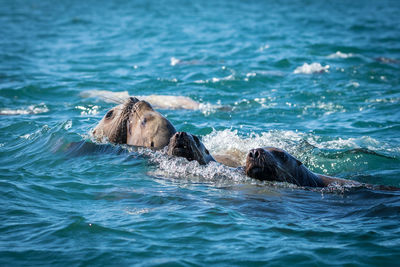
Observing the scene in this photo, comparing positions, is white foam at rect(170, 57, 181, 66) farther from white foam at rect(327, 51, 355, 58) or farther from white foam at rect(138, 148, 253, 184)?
white foam at rect(138, 148, 253, 184)

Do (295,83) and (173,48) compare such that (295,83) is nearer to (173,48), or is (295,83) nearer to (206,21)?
(173,48)

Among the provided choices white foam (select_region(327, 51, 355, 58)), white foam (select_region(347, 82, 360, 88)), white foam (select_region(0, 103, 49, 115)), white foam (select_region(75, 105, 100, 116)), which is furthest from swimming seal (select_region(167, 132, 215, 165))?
white foam (select_region(327, 51, 355, 58))

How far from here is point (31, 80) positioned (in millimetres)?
14852

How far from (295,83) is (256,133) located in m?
4.52

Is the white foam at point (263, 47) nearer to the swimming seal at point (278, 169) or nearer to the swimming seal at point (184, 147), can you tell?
the swimming seal at point (184, 147)

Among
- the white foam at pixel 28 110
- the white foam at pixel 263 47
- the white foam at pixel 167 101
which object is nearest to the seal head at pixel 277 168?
the white foam at pixel 167 101

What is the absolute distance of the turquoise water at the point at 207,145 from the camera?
522 centimetres

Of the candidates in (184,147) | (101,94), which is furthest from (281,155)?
(101,94)

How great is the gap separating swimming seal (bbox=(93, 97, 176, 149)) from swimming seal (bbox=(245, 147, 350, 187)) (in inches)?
68.5

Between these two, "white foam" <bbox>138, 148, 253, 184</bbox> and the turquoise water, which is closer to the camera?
the turquoise water

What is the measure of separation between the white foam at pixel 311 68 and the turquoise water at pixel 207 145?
0.26 ft

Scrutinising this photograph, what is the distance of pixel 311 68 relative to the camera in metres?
16.0

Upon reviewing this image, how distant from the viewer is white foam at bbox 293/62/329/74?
15.8 metres

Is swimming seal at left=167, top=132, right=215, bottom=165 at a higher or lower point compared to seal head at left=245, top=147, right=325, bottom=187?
higher
